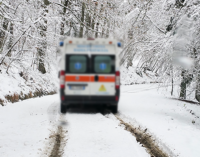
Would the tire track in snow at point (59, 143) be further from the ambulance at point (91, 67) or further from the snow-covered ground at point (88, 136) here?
the ambulance at point (91, 67)

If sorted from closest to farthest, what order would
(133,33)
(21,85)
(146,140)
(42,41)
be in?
1. (146,140)
2. (42,41)
3. (133,33)
4. (21,85)

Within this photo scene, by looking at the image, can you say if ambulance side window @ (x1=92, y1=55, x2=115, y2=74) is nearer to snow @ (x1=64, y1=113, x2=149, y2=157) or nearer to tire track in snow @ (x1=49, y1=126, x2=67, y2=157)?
snow @ (x1=64, y1=113, x2=149, y2=157)

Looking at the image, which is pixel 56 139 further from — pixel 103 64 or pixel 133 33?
pixel 133 33

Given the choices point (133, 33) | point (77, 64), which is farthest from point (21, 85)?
point (77, 64)

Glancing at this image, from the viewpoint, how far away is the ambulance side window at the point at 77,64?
22.3 ft

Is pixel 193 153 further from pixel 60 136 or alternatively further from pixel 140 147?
pixel 60 136

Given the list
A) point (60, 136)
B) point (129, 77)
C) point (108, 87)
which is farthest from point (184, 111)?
point (129, 77)

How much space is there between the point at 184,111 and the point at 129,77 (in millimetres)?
18506

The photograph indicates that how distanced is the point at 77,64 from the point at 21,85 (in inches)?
328

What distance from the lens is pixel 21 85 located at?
14352mm

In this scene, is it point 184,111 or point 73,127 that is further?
point 184,111

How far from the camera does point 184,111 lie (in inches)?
504

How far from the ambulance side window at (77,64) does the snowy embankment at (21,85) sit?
570 centimetres

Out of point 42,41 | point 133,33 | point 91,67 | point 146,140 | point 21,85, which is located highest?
point 133,33
